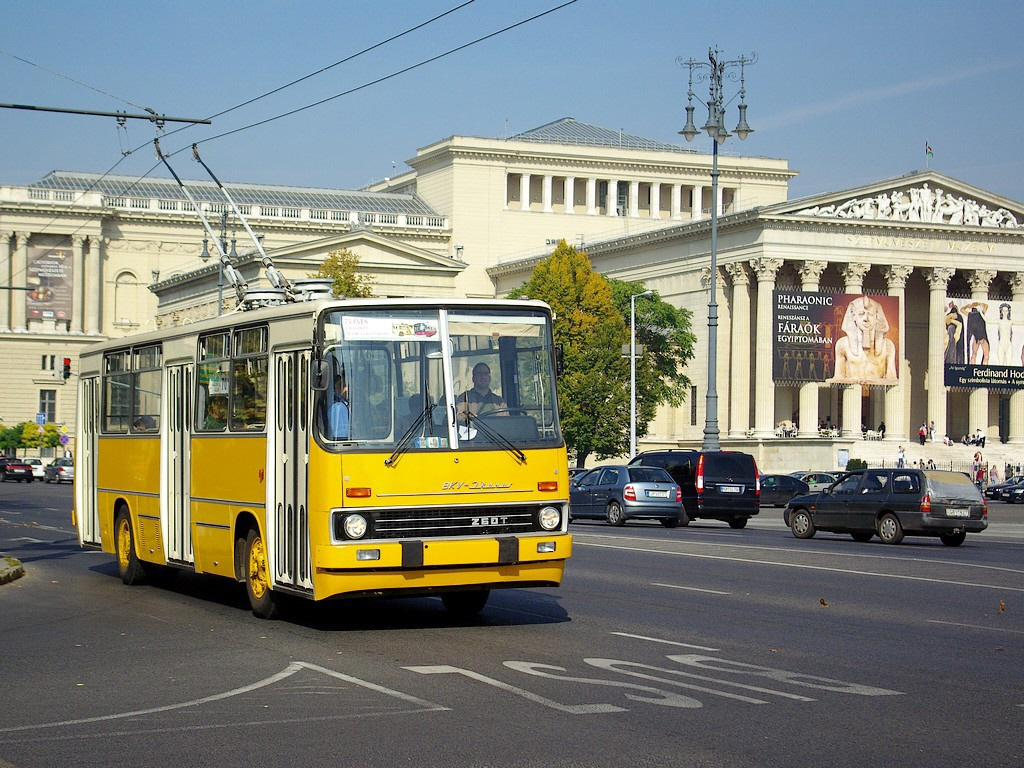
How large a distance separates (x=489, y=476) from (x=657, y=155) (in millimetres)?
104326

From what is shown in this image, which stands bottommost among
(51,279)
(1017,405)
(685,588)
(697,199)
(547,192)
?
(685,588)

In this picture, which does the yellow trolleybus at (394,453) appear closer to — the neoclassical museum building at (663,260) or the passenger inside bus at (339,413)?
the passenger inside bus at (339,413)

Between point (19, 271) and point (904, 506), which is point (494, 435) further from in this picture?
point (19, 271)

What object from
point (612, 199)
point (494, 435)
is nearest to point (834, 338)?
point (612, 199)

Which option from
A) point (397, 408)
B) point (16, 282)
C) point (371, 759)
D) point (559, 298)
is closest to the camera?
point (371, 759)

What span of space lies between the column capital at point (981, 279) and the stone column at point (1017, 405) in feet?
5.57

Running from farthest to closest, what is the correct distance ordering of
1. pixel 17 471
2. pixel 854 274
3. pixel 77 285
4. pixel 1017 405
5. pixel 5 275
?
pixel 77 285 < pixel 5 275 < pixel 17 471 < pixel 1017 405 < pixel 854 274

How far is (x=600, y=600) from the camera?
16938mm

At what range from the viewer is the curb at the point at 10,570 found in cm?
1962

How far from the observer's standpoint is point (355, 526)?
13.1 m

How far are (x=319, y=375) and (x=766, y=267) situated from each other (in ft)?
216

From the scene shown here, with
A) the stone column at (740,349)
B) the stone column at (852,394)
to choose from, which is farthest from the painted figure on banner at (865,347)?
the stone column at (740,349)

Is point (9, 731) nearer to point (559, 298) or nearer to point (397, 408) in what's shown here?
point (397, 408)

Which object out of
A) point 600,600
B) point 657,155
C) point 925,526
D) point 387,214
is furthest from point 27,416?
point 600,600
